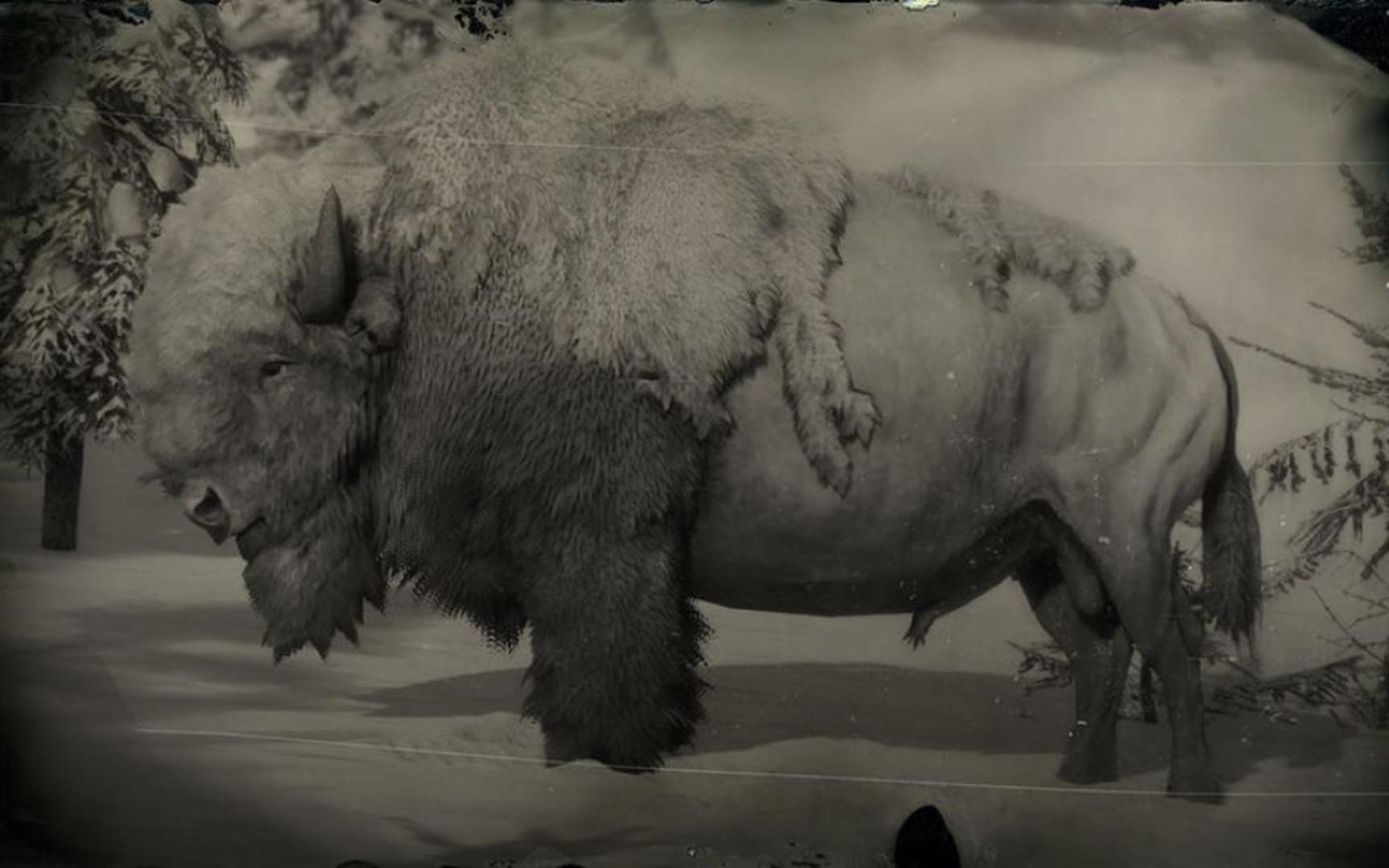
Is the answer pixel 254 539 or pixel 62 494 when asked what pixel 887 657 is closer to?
pixel 254 539

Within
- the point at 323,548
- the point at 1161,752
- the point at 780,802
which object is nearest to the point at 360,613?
the point at 323,548

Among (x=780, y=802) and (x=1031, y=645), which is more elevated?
(x=1031, y=645)

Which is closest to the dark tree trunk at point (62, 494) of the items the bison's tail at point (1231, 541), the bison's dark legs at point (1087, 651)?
the bison's dark legs at point (1087, 651)

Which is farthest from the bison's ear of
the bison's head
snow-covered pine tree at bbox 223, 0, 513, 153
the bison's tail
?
the bison's tail

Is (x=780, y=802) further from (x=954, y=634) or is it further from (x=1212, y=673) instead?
(x=1212, y=673)

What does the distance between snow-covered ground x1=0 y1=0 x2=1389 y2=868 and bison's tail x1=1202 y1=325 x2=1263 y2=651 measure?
5 centimetres

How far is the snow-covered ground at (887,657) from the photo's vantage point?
4.98 meters

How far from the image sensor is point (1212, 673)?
502cm

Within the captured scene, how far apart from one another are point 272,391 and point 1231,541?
2.05 meters

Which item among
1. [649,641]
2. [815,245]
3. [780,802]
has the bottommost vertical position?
[780,802]

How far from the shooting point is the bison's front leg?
4957 millimetres

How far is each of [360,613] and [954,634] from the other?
50.4 inches

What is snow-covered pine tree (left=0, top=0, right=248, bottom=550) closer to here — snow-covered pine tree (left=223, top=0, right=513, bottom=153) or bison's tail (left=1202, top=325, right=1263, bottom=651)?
snow-covered pine tree (left=223, top=0, right=513, bottom=153)

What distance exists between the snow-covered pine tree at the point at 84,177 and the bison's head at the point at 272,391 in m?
0.13
